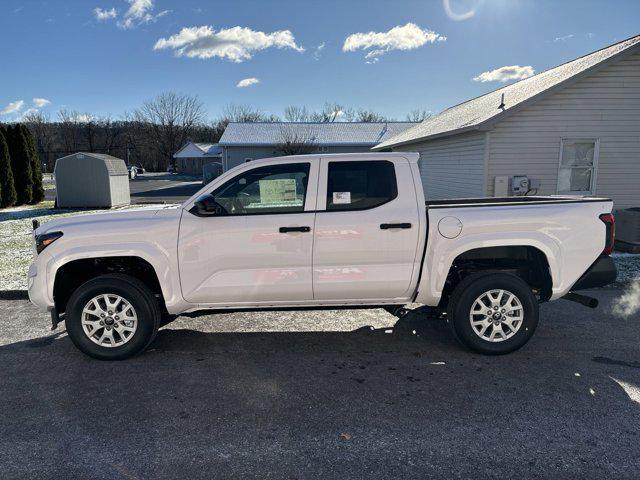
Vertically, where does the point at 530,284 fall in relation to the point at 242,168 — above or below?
below

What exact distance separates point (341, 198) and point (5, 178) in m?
19.5

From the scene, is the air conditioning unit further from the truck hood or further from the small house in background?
the small house in background

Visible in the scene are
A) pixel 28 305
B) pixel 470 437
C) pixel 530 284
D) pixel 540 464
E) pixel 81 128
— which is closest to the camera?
pixel 540 464

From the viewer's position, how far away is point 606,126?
1025 centimetres

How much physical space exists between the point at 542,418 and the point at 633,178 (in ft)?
32.1

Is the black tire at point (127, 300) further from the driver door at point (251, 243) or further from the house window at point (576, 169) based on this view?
the house window at point (576, 169)

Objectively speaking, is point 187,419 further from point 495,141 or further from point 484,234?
point 495,141

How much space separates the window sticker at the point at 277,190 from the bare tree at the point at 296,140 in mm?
23342

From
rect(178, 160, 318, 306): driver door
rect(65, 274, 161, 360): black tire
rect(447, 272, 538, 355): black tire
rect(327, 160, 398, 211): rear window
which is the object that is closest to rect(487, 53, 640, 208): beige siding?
rect(447, 272, 538, 355): black tire

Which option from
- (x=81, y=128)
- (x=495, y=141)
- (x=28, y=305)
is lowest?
(x=28, y=305)

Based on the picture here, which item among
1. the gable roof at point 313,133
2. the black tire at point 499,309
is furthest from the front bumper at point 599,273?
the gable roof at point 313,133

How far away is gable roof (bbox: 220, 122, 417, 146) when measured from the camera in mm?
30797

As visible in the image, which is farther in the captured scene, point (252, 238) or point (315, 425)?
point (252, 238)

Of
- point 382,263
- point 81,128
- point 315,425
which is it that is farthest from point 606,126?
point 81,128
